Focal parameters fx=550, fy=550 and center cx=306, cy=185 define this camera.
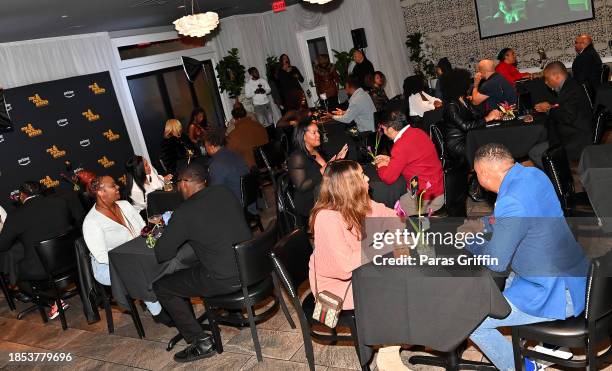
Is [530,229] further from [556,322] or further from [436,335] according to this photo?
[436,335]

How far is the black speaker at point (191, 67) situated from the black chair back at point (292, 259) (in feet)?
29.0

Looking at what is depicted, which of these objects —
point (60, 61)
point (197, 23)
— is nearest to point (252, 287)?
point (197, 23)

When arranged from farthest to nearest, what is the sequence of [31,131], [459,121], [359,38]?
[359,38]
[31,131]
[459,121]

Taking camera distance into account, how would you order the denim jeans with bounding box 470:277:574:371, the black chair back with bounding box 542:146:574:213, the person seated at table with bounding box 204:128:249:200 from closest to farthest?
the denim jeans with bounding box 470:277:574:371
the black chair back with bounding box 542:146:574:213
the person seated at table with bounding box 204:128:249:200

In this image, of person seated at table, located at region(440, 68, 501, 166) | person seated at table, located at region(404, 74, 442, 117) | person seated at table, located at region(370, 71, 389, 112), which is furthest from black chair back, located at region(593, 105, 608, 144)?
person seated at table, located at region(370, 71, 389, 112)

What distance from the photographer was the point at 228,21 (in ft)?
39.1

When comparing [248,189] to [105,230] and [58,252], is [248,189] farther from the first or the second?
[58,252]

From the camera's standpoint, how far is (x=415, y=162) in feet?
13.2

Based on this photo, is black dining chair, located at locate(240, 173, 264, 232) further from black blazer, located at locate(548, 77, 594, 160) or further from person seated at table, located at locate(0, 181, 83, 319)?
black blazer, located at locate(548, 77, 594, 160)

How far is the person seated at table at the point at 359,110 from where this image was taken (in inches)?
272

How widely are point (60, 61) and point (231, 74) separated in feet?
12.6

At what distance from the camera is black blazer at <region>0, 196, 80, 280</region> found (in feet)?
14.8

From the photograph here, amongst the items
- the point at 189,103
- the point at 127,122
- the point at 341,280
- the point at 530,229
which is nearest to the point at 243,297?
the point at 341,280

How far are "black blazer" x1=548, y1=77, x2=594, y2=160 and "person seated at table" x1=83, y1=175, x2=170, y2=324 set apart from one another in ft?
12.1
